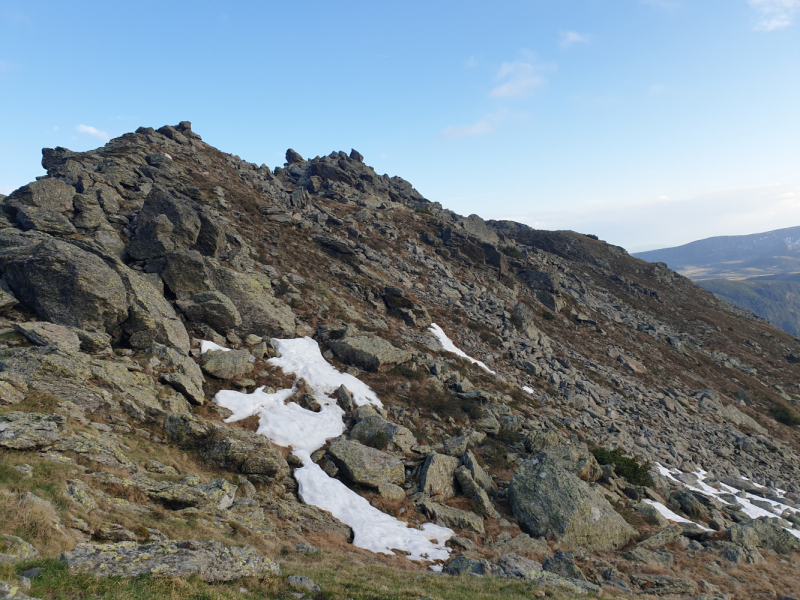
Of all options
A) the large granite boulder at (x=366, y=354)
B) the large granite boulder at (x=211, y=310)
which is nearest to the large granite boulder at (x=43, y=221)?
the large granite boulder at (x=211, y=310)

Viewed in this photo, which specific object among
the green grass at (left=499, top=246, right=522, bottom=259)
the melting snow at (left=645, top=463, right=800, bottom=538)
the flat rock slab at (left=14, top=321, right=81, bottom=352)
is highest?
the green grass at (left=499, top=246, right=522, bottom=259)

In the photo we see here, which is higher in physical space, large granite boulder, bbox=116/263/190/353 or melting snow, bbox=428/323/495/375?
large granite boulder, bbox=116/263/190/353

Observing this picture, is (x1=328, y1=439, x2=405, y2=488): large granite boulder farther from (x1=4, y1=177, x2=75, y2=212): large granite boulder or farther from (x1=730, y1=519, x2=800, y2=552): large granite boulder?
(x1=4, y1=177, x2=75, y2=212): large granite boulder

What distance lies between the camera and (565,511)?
59.6 feet

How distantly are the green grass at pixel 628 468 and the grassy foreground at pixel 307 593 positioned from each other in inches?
562

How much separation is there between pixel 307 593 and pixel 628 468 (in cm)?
2353

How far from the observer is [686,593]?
600 inches

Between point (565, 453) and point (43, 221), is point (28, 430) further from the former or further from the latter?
point (565, 453)

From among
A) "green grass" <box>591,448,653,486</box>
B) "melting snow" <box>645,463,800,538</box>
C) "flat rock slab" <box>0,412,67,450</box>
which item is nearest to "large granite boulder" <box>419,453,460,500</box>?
"green grass" <box>591,448,653,486</box>

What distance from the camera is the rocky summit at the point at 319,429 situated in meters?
11.0

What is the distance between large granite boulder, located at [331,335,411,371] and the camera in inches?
1083

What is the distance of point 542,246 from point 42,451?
9094 centimetres

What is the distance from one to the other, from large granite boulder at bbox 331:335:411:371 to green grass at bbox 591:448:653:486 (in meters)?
15.2

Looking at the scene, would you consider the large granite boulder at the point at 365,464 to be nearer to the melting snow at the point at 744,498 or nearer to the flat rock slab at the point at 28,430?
the flat rock slab at the point at 28,430
